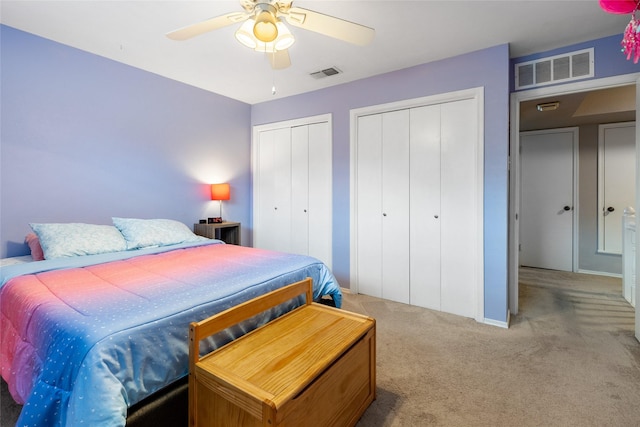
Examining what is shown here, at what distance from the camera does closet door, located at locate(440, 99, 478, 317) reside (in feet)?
9.11

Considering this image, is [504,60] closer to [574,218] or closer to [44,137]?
[574,218]

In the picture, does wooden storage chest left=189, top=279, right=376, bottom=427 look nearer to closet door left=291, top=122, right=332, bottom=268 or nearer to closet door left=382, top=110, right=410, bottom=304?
closet door left=382, top=110, right=410, bottom=304

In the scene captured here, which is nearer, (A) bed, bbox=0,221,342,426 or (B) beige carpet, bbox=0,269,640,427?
(A) bed, bbox=0,221,342,426

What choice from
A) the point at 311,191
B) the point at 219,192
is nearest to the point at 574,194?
the point at 311,191

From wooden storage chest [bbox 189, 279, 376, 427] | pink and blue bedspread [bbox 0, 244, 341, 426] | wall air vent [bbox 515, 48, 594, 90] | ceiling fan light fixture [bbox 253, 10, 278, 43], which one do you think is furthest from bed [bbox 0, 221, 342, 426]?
wall air vent [bbox 515, 48, 594, 90]

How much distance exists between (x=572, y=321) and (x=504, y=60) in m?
2.39

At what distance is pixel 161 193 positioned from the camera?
333cm

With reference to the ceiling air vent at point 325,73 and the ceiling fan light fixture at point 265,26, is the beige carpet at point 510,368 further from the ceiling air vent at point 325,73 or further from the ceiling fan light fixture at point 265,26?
the ceiling air vent at point 325,73

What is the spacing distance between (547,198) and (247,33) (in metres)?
4.86

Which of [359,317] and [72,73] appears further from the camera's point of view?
Answer: [72,73]

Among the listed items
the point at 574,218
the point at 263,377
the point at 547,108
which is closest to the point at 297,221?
the point at 263,377

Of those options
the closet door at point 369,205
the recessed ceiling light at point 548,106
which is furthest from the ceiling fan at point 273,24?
the recessed ceiling light at point 548,106

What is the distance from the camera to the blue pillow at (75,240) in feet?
7.12

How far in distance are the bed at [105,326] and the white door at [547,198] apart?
4354 millimetres
